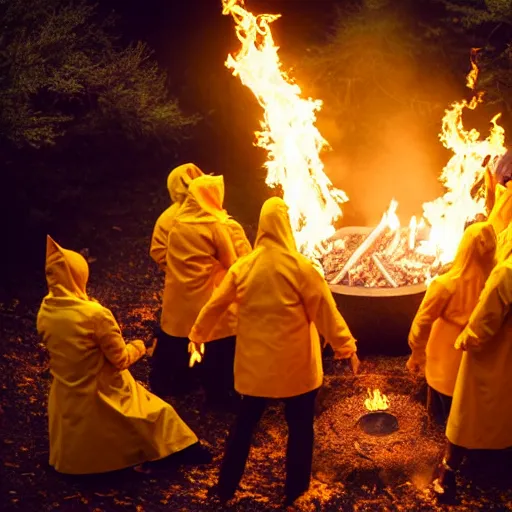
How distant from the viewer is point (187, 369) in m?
7.18

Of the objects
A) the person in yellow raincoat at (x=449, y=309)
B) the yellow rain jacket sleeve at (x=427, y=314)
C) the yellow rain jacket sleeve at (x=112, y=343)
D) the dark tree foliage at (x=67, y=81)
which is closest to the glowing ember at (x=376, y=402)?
the person in yellow raincoat at (x=449, y=309)

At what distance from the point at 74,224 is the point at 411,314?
228 inches

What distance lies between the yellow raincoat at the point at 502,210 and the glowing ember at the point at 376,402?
1792 millimetres

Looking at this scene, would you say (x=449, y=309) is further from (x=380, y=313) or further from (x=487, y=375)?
(x=380, y=313)

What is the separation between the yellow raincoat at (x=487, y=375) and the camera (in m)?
5.06

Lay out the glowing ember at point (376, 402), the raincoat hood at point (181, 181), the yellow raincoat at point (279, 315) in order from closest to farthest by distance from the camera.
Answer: the yellow raincoat at point (279, 315) < the glowing ember at point (376, 402) < the raincoat hood at point (181, 181)

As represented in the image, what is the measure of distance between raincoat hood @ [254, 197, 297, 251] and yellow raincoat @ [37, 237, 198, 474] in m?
1.25

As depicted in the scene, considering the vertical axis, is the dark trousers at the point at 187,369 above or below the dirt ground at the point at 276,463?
above

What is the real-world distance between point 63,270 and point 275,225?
1.52 m

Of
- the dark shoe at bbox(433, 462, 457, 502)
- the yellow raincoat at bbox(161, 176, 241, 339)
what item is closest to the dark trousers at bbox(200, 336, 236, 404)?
the yellow raincoat at bbox(161, 176, 241, 339)

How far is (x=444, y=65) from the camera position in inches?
484

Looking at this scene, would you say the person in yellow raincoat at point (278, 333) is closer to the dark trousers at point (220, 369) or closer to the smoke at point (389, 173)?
the dark trousers at point (220, 369)

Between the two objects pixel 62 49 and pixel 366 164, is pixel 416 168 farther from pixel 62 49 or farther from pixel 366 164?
pixel 62 49

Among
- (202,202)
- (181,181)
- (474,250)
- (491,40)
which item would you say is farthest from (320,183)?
(491,40)
